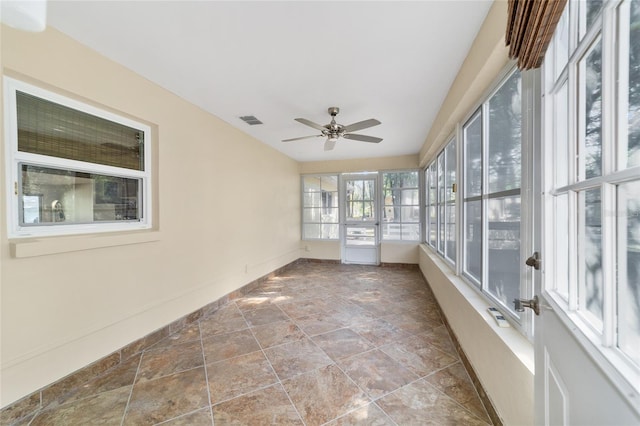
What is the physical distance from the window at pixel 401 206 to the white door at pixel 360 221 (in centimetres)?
25

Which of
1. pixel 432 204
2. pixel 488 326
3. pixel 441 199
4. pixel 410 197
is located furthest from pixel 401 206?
pixel 488 326

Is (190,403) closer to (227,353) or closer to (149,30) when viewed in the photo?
(227,353)

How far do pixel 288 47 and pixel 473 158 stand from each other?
1944mm

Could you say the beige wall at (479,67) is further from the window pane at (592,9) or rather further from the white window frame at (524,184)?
the window pane at (592,9)

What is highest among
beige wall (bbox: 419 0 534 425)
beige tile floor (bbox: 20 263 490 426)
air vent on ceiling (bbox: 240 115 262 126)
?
air vent on ceiling (bbox: 240 115 262 126)

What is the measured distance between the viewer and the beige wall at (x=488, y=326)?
1.26 metres

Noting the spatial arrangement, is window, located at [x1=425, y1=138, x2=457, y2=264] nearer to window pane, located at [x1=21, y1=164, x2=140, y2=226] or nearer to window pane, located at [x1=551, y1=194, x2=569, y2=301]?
window pane, located at [x1=551, y1=194, x2=569, y2=301]

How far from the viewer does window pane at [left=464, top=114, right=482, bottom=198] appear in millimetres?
2223

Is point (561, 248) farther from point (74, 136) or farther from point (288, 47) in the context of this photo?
point (74, 136)

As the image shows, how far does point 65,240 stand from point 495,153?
3252mm

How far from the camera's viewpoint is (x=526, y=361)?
1.21 m

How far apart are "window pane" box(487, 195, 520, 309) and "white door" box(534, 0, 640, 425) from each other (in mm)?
729

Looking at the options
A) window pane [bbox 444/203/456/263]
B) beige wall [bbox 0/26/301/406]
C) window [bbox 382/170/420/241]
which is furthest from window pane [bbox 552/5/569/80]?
window [bbox 382/170/420/241]

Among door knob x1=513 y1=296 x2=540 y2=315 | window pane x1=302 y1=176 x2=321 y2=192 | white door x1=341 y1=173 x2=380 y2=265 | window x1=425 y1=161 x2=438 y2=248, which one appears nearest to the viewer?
door knob x1=513 y1=296 x2=540 y2=315
